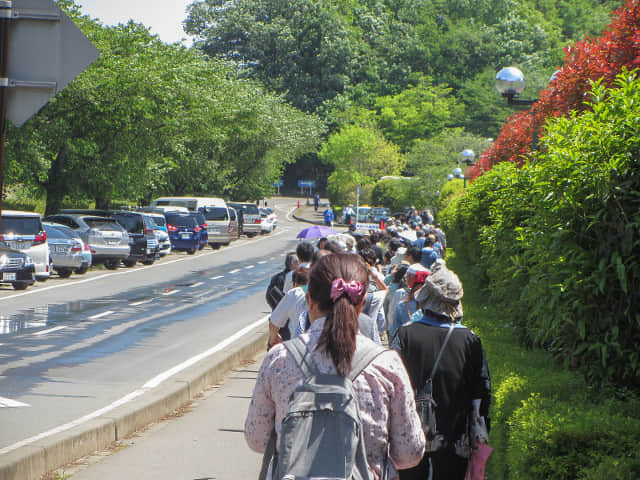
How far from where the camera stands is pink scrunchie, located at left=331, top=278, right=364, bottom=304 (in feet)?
9.88

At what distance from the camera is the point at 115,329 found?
49.2 feet

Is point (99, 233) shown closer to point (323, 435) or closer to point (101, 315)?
point (101, 315)

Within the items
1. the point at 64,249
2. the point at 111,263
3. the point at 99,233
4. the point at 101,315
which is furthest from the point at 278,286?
the point at 111,263

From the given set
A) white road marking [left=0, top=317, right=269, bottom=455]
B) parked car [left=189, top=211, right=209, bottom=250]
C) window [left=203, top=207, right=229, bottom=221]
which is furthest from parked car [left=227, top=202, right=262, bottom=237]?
white road marking [left=0, top=317, right=269, bottom=455]

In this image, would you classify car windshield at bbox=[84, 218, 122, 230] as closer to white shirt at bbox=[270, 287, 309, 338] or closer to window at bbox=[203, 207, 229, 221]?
window at bbox=[203, 207, 229, 221]

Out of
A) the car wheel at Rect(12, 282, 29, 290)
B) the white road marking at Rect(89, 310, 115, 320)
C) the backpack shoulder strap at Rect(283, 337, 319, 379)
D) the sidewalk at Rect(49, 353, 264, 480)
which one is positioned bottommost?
the white road marking at Rect(89, 310, 115, 320)

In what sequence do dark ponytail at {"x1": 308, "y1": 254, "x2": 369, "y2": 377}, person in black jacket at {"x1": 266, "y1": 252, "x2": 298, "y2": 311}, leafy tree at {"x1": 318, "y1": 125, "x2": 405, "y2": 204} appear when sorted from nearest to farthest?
1. dark ponytail at {"x1": 308, "y1": 254, "x2": 369, "y2": 377}
2. person in black jacket at {"x1": 266, "y1": 252, "x2": 298, "y2": 311}
3. leafy tree at {"x1": 318, "y1": 125, "x2": 405, "y2": 204}

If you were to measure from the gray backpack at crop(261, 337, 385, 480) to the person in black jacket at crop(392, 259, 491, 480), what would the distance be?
1745 mm

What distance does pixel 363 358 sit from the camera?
9.87 feet

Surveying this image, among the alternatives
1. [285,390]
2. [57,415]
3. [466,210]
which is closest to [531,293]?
[285,390]

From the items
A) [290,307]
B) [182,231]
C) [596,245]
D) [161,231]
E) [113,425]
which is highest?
[596,245]

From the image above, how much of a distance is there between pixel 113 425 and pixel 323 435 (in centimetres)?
498

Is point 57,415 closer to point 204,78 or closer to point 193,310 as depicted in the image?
point 193,310

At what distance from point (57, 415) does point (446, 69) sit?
90.3 metres
